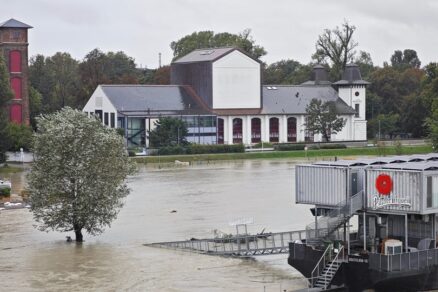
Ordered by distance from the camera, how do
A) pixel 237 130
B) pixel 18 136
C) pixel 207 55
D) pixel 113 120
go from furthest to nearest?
1. pixel 207 55
2. pixel 237 130
3. pixel 113 120
4. pixel 18 136

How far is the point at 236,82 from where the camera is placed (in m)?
117

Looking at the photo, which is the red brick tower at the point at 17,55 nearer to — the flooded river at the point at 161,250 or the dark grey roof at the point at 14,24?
the dark grey roof at the point at 14,24

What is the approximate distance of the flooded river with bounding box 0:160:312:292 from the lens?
122 feet

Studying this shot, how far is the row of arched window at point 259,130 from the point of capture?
115 metres

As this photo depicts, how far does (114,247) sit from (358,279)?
1336cm

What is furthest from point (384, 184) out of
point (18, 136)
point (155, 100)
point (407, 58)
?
point (407, 58)

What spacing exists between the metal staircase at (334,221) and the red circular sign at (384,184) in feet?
2.51

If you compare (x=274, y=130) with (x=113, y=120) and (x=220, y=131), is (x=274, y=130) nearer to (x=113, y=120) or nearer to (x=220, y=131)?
(x=220, y=131)

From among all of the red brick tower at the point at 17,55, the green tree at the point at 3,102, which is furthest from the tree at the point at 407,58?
the green tree at the point at 3,102

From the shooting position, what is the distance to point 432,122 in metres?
75.8

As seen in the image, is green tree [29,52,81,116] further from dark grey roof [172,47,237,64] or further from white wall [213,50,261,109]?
white wall [213,50,261,109]

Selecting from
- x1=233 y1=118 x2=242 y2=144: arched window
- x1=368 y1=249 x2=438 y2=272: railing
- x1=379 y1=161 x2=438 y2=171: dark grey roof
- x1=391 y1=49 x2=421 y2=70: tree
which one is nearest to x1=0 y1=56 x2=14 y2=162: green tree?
x1=233 y1=118 x2=242 y2=144: arched window

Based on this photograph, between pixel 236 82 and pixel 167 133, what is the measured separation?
16604 mm

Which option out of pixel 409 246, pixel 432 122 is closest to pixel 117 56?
pixel 432 122
